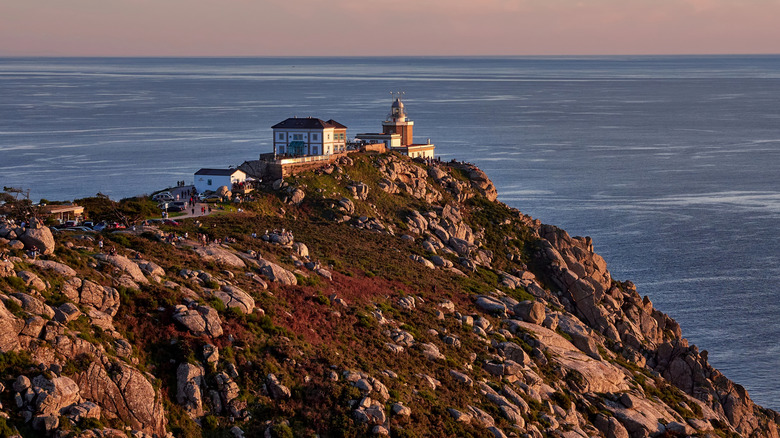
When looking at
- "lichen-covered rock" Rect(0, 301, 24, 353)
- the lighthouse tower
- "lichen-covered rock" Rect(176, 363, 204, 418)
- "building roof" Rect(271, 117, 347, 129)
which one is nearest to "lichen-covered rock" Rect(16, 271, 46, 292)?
"lichen-covered rock" Rect(0, 301, 24, 353)

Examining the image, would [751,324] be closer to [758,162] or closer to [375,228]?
[375,228]

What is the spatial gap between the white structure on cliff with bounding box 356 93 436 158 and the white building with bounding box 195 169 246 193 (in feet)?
89.0

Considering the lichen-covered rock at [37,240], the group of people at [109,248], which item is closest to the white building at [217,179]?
the group of people at [109,248]

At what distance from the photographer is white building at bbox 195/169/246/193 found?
8219 cm

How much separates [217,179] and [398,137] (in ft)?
101

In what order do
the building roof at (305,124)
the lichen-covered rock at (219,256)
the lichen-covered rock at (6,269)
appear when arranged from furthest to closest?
the building roof at (305,124), the lichen-covered rock at (219,256), the lichen-covered rock at (6,269)

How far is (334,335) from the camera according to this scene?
49.5 m

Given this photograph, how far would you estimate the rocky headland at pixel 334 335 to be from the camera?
38156 millimetres

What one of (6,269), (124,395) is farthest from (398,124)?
(124,395)

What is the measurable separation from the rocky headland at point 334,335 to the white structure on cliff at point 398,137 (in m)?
18.7

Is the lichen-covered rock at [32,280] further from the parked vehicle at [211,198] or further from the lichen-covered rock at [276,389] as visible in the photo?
the parked vehicle at [211,198]

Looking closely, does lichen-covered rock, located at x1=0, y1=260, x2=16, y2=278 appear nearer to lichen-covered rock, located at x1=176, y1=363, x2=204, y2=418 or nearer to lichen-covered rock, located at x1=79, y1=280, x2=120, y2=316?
lichen-covered rock, located at x1=79, y1=280, x2=120, y2=316

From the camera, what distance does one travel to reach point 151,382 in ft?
128

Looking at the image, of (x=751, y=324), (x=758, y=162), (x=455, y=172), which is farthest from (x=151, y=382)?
(x=758, y=162)
